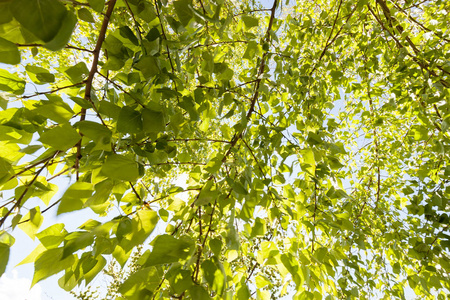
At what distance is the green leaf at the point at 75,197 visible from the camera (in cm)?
50

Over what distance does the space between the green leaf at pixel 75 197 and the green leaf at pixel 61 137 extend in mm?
99

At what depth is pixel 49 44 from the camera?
0.26 metres

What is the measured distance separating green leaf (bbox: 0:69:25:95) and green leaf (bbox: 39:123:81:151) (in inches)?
7.8

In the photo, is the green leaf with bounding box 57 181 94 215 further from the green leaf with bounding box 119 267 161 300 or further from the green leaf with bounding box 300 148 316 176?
the green leaf with bounding box 300 148 316 176

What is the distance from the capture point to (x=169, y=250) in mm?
503

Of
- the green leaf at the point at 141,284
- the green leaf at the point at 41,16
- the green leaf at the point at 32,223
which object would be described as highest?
the green leaf at the point at 41,16

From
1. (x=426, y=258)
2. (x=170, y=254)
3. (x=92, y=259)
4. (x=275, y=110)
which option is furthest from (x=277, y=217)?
(x=426, y=258)

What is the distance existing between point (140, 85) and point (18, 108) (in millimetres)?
292

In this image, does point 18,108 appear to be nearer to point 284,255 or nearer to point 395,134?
point 284,255

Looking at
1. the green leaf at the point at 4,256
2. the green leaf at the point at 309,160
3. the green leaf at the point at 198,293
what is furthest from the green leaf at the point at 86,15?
the green leaf at the point at 309,160

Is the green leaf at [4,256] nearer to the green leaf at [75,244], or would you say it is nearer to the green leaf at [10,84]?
the green leaf at [75,244]

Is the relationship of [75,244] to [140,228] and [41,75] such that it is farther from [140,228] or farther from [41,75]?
[41,75]

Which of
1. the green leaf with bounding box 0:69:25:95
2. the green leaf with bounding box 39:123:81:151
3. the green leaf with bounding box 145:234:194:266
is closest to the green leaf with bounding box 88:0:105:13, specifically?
the green leaf with bounding box 39:123:81:151

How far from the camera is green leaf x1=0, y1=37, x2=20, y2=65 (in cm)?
35
